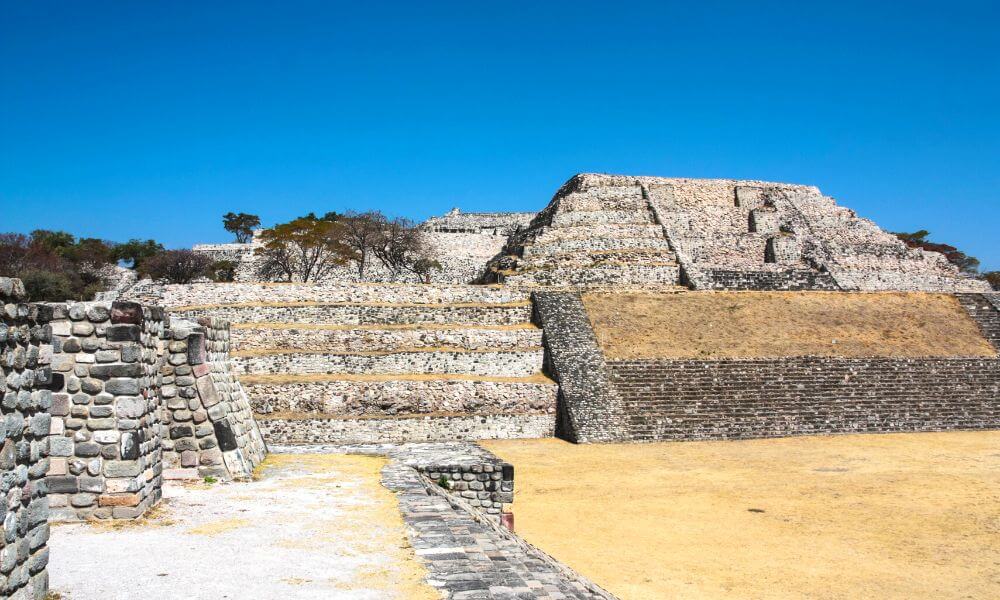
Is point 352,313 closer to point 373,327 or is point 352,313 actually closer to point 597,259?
point 373,327

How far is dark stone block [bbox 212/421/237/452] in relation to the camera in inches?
368

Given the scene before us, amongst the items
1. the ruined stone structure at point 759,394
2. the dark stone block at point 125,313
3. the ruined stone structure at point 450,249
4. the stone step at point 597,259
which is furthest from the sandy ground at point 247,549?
the ruined stone structure at point 450,249

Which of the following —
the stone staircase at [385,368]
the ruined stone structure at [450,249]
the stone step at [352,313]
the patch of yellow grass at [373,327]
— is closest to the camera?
the stone staircase at [385,368]

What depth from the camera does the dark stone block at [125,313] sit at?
742 cm

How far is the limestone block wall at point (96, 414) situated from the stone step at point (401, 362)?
13127mm

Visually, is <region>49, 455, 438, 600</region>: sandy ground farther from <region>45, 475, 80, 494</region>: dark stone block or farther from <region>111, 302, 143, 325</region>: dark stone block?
<region>111, 302, 143, 325</region>: dark stone block

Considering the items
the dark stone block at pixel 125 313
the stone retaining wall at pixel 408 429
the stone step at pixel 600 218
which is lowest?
the stone retaining wall at pixel 408 429

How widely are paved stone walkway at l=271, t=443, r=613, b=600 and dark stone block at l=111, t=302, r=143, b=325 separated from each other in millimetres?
3220

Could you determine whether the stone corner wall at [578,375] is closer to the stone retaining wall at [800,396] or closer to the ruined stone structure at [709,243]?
the stone retaining wall at [800,396]

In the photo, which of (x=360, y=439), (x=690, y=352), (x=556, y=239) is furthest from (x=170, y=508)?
(x=556, y=239)

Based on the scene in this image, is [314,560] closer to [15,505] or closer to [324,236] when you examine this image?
[15,505]

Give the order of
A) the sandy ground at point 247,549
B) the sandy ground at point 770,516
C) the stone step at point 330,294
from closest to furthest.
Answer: the sandy ground at point 247,549 → the sandy ground at point 770,516 → the stone step at point 330,294

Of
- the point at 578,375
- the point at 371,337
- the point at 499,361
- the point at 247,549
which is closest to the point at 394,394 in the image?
the point at 371,337

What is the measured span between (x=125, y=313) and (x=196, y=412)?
83.2 inches
